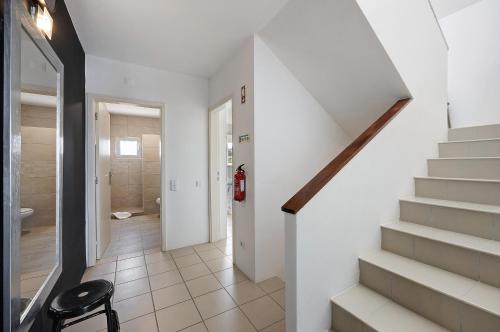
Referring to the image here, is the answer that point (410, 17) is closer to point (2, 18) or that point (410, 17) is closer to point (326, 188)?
point (326, 188)

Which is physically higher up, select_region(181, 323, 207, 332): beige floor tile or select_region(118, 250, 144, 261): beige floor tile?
select_region(118, 250, 144, 261): beige floor tile

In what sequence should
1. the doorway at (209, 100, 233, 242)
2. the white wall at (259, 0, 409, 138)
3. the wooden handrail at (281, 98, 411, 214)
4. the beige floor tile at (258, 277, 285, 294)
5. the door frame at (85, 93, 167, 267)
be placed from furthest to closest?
the doorway at (209, 100, 233, 242) → the door frame at (85, 93, 167, 267) → the beige floor tile at (258, 277, 285, 294) → the white wall at (259, 0, 409, 138) → the wooden handrail at (281, 98, 411, 214)

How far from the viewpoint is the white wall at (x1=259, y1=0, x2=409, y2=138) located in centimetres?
181

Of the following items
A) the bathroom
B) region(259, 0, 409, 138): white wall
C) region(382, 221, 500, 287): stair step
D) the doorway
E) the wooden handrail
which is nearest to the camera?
region(382, 221, 500, 287): stair step

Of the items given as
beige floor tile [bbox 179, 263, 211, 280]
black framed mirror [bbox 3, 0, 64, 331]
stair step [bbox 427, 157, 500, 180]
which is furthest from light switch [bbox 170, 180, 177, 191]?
stair step [bbox 427, 157, 500, 180]

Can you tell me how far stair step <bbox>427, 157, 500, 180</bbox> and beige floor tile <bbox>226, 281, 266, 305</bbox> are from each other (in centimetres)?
213

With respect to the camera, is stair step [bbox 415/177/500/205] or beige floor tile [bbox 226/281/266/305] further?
beige floor tile [bbox 226/281/266/305]

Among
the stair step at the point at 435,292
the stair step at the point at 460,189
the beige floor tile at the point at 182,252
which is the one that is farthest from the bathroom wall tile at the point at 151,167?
the stair step at the point at 460,189

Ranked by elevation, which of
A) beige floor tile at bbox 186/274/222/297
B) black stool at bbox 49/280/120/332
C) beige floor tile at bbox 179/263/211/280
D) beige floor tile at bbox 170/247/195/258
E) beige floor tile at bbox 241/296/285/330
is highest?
black stool at bbox 49/280/120/332

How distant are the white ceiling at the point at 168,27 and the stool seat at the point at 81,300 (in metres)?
2.29

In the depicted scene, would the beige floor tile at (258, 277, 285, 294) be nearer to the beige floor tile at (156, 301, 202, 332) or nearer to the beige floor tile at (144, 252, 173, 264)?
the beige floor tile at (156, 301, 202, 332)

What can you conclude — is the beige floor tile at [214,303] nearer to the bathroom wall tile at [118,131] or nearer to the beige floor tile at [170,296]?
the beige floor tile at [170,296]

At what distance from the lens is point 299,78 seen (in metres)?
2.54

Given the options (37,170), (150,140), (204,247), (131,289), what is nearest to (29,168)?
(37,170)
